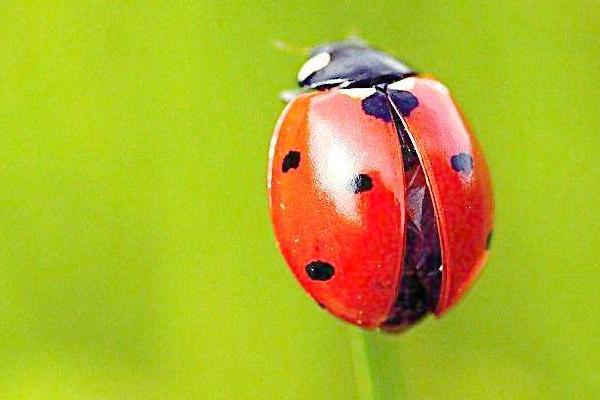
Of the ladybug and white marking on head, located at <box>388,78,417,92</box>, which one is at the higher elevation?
white marking on head, located at <box>388,78,417,92</box>

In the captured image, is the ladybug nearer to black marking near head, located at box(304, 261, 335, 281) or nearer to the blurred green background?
black marking near head, located at box(304, 261, 335, 281)

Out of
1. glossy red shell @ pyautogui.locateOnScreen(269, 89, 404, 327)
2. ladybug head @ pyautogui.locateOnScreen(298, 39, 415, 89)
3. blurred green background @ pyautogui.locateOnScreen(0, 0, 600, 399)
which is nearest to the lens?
glossy red shell @ pyautogui.locateOnScreen(269, 89, 404, 327)

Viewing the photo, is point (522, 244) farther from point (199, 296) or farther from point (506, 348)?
point (199, 296)

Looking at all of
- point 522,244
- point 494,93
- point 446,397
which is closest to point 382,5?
point 494,93

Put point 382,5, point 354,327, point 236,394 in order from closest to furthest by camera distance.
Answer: point 354,327 → point 236,394 → point 382,5

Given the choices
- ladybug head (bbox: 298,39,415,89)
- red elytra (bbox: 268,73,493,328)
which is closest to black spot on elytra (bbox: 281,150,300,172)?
red elytra (bbox: 268,73,493,328)

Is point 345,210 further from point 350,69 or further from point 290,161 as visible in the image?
point 350,69
